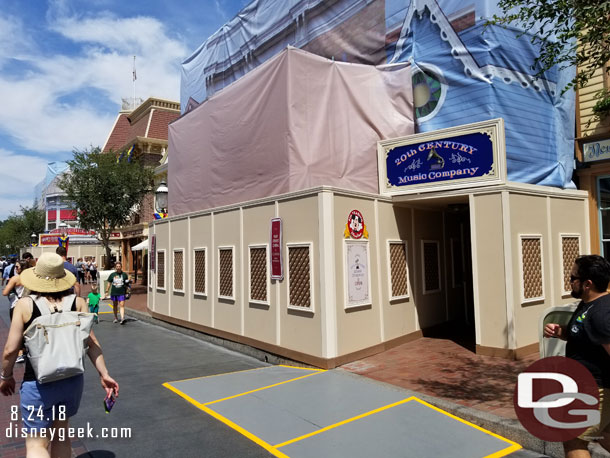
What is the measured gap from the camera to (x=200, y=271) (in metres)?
11.8

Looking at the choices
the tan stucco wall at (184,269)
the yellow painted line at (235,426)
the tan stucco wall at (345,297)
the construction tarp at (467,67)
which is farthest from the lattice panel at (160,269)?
the construction tarp at (467,67)

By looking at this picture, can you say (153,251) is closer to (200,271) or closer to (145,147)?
(200,271)

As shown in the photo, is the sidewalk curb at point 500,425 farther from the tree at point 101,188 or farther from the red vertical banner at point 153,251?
the tree at point 101,188

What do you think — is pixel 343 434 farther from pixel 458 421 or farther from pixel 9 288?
pixel 9 288

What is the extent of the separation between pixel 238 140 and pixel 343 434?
26.1ft

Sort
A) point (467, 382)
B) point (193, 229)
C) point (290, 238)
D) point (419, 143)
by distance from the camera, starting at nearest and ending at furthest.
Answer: point (467, 382)
point (290, 238)
point (419, 143)
point (193, 229)

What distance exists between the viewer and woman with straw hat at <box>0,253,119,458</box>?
3.30 m

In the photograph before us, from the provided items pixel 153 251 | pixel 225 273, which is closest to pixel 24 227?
pixel 153 251

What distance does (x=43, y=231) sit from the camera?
201ft

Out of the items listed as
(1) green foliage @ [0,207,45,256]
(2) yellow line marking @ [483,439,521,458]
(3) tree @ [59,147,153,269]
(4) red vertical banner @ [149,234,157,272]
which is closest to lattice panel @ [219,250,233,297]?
(4) red vertical banner @ [149,234,157,272]

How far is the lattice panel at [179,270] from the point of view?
42.1ft

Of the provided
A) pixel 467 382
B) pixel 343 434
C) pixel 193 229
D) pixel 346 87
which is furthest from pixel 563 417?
pixel 193 229

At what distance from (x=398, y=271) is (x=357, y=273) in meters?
1.46

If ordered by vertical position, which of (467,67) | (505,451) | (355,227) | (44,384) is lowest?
(505,451)
